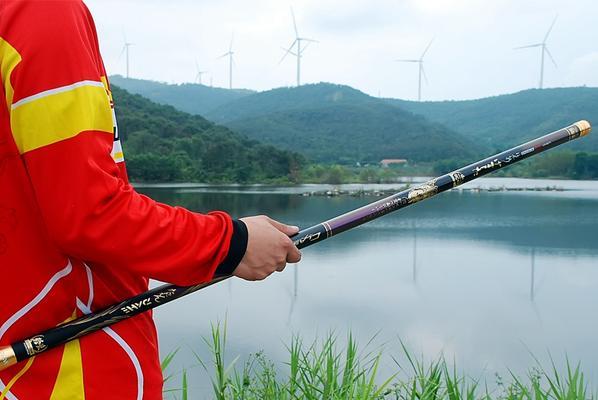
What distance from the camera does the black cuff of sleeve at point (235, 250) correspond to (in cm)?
70

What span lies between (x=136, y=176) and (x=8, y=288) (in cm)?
2152

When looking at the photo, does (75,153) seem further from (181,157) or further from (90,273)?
(181,157)

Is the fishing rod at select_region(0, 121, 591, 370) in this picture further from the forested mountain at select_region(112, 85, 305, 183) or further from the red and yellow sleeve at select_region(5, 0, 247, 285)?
the forested mountain at select_region(112, 85, 305, 183)

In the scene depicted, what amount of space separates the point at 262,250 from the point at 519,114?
48200 mm

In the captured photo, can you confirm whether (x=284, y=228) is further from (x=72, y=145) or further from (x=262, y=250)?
→ (x=72, y=145)

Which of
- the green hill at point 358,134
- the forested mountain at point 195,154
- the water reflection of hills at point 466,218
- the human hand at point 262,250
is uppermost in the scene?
the green hill at point 358,134

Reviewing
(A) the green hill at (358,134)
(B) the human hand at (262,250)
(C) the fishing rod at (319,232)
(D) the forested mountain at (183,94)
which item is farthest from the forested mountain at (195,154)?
(D) the forested mountain at (183,94)

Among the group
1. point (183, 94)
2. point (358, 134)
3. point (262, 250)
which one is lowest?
point (262, 250)

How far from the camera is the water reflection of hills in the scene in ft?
40.7

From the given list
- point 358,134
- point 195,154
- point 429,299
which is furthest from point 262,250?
point 358,134

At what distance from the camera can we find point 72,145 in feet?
1.96

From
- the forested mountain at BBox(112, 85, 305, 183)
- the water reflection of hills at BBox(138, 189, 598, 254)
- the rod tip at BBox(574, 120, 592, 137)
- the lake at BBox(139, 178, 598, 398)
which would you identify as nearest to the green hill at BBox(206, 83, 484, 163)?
the forested mountain at BBox(112, 85, 305, 183)

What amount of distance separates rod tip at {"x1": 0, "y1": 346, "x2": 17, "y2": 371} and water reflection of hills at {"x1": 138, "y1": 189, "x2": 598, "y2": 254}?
9.86m

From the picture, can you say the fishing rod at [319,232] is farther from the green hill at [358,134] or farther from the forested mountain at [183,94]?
the forested mountain at [183,94]
